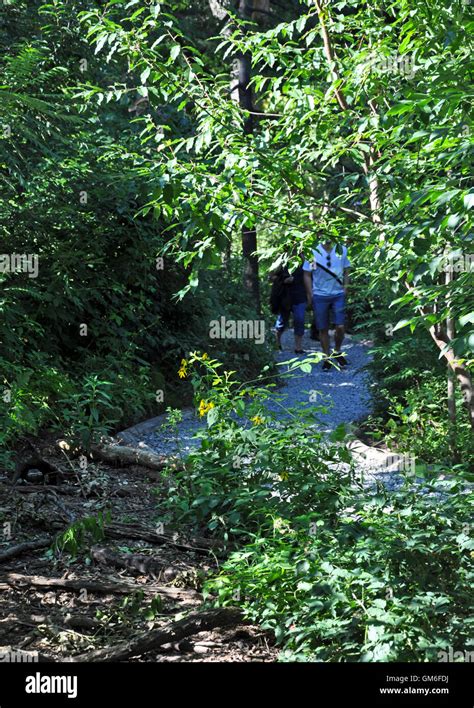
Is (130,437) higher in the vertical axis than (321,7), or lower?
lower

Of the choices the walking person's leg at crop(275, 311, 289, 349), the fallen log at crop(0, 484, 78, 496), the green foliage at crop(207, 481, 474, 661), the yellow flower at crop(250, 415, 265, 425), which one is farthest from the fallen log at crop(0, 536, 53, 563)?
the walking person's leg at crop(275, 311, 289, 349)

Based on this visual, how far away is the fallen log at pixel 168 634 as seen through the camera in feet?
13.2

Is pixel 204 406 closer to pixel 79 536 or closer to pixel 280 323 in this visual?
pixel 79 536

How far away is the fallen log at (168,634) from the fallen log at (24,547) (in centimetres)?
129

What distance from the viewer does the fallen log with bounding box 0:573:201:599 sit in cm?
488

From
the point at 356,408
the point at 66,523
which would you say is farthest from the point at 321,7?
the point at 356,408

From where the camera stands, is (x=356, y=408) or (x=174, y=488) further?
(x=356, y=408)

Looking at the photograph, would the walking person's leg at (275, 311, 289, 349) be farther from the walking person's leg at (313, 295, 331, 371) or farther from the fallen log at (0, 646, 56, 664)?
the fallen log at (0, 646, 56, 664)

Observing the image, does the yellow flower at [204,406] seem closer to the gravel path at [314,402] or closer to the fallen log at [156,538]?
the fallen log at [156,538]

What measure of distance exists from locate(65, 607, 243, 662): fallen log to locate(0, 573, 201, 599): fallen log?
0.48m

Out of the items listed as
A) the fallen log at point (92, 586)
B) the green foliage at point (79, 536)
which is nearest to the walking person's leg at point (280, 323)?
the green foliage at point (79, 536)

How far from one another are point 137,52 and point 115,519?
313cm

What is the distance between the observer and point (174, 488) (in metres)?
6.15
